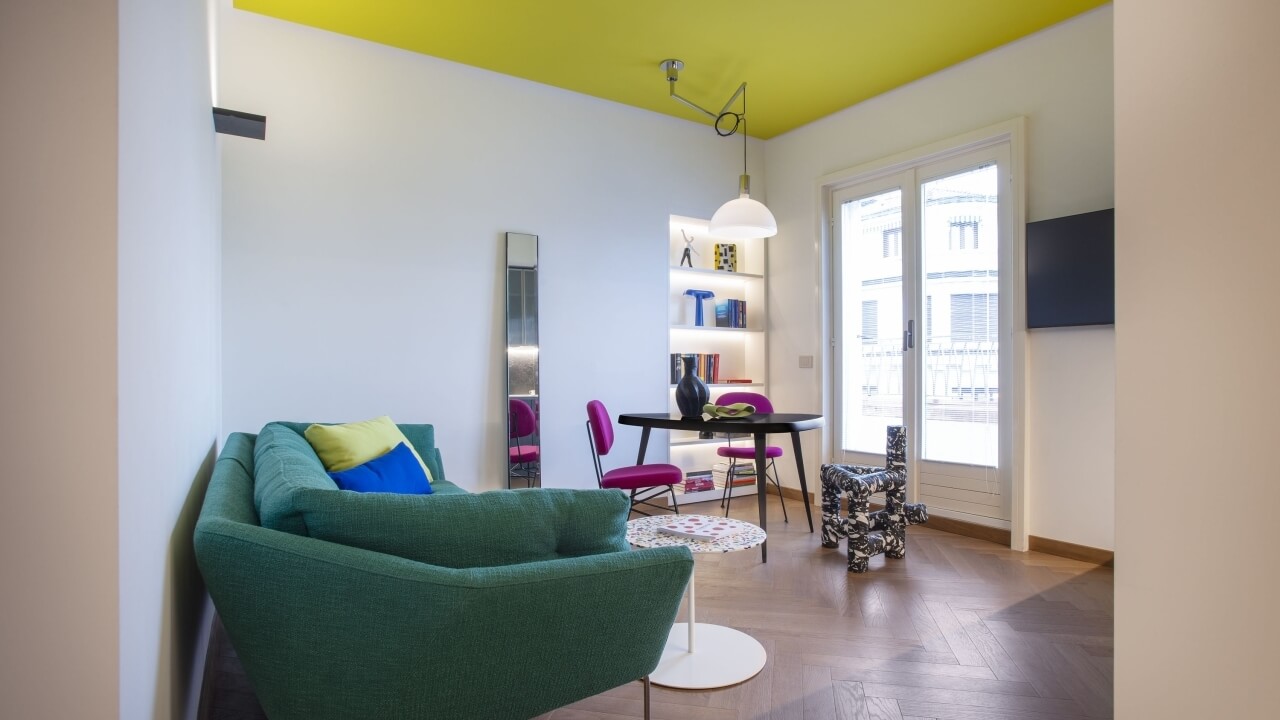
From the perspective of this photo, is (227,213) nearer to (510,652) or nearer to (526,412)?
(526,412)

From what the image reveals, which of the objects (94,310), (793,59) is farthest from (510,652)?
(793,59)

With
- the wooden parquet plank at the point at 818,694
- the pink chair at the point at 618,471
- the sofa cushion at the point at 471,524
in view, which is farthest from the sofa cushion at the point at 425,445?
the sofa cushion at the point at 471,524

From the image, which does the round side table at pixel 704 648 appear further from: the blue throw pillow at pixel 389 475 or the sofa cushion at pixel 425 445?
the sofa cushion at pixel 425 445

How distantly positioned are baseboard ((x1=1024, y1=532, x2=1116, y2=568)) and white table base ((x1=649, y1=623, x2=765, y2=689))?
2407 mm

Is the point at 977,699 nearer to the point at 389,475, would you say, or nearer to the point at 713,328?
the point at 389,475

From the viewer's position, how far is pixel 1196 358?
1604mm

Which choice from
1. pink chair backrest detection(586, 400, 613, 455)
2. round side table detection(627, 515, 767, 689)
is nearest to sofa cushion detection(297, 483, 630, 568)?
round side table detection(627, 515, 767, 689)

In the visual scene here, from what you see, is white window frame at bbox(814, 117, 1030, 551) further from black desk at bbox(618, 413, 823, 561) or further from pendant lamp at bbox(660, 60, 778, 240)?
pendant lamp at bbox(660, 60, 778, 240)

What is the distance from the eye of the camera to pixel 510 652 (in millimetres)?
1330

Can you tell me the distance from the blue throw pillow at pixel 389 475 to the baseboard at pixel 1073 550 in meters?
3.62

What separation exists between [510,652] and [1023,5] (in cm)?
434

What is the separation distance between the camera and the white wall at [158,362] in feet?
2.99

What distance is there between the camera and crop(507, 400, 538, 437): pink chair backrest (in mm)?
4566

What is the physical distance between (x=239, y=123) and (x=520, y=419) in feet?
7.73
